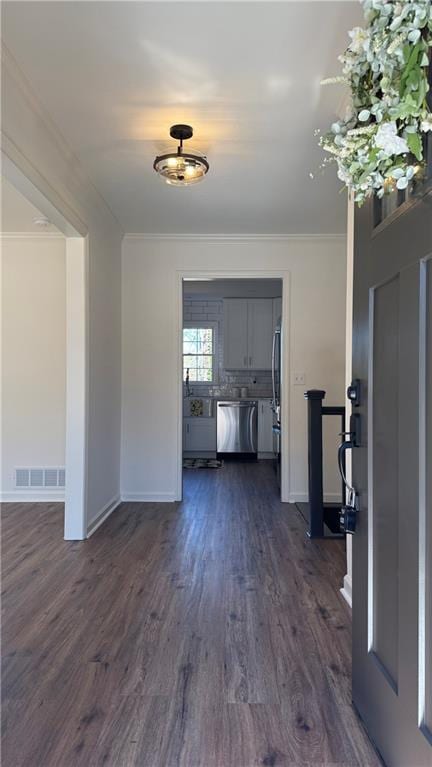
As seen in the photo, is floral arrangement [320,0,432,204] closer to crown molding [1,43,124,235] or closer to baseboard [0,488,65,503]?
crown molding [1,43,124,235]

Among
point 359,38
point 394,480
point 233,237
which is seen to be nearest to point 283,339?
point 233,237

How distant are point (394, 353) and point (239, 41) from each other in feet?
4.95

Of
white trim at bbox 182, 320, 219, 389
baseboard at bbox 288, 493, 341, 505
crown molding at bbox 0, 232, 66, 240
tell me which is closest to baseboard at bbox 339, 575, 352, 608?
baseboard at bbox 288, 493, 341, 505

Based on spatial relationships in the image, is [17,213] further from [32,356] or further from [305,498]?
[305,498]

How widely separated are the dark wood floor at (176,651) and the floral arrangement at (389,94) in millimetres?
1766

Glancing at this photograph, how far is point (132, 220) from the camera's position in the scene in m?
3.95

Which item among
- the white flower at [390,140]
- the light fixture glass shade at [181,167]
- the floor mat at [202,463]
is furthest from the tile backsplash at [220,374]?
the white flower at [390,140]

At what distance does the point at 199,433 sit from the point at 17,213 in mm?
3993

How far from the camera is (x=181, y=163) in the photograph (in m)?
2.48

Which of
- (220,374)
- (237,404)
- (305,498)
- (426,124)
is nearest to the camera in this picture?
(426,124)

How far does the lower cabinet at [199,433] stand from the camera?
261 inches

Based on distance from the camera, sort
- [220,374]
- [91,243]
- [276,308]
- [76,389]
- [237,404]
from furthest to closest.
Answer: [220,374] → [276,308] → [237,404] → [91,243] → [76,389]

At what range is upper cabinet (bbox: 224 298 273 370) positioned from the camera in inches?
267

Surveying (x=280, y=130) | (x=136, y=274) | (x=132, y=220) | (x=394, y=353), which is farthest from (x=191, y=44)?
(x=136, y=274)
